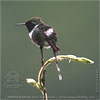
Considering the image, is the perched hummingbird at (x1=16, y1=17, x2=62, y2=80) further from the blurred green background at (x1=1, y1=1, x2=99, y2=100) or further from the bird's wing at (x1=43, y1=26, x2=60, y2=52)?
the blurred green background at (x1=1, y1=1, x2=99, y2=100)

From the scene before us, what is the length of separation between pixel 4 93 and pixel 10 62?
1.55 feet

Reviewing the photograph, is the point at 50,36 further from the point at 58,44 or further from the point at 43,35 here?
the point at 58,44

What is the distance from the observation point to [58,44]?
354 centimetres

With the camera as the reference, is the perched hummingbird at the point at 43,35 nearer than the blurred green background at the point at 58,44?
Yes

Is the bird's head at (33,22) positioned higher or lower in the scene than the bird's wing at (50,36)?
higher

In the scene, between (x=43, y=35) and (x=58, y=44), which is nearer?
(x=43, y=35)

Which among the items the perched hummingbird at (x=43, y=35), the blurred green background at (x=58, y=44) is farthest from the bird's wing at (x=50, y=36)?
the blurred green background at (x=58, y=44)

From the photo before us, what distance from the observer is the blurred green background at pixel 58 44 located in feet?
11.6

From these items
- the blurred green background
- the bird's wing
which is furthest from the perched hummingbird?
the blurred green background

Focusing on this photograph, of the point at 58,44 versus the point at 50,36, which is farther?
the point at 58,44

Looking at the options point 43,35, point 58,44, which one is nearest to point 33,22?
point 43,35

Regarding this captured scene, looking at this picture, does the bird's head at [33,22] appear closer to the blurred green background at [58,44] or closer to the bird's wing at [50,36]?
the bird's wing at [50,36]

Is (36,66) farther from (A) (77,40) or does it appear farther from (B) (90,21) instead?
(B) (90,21)

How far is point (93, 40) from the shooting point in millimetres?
4121
